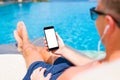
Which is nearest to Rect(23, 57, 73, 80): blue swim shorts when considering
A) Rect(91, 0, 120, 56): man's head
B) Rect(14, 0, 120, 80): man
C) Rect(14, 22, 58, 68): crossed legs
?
Rect(14, 0, 120, 80): man

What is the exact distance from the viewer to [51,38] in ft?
7.66

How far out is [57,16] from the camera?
9.30 meters

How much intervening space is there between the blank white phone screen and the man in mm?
56

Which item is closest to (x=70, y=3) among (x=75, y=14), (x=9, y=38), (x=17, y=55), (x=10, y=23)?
(x=75, y=14)

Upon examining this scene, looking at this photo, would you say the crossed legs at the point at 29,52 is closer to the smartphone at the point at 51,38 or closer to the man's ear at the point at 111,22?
the smartphone at the point at 51,38

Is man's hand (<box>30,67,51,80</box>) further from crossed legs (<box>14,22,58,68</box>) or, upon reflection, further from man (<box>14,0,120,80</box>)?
crossed legs (<box>14,22,58,68</box>)

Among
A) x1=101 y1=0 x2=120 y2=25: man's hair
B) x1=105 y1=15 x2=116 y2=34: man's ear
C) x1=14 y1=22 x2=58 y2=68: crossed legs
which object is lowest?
x1=14 y1=22 x2=58 y2=68: crossed legs

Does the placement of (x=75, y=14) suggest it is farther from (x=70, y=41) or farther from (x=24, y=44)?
(x=24, y=44)

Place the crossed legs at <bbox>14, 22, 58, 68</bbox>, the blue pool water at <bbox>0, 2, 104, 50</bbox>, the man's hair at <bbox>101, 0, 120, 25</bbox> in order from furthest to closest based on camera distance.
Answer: the blue pool water at <bbox>0, 2, 104, 50</bbox> < the crossed legs at <bbox>14, 22, 58, 68</bbox> < the man's hair at <bbox>101, 0, 120, 25</bbox>

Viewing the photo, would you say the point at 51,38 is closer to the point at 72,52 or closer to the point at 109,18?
the point at 72,52

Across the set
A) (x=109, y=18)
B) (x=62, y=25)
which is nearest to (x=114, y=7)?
(x=109, y=18)

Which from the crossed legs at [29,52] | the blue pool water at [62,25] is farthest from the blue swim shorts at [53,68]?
the blue pool water at [62,25]

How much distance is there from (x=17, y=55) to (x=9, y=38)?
4177 mm

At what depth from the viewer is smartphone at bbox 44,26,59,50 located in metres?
2.32
